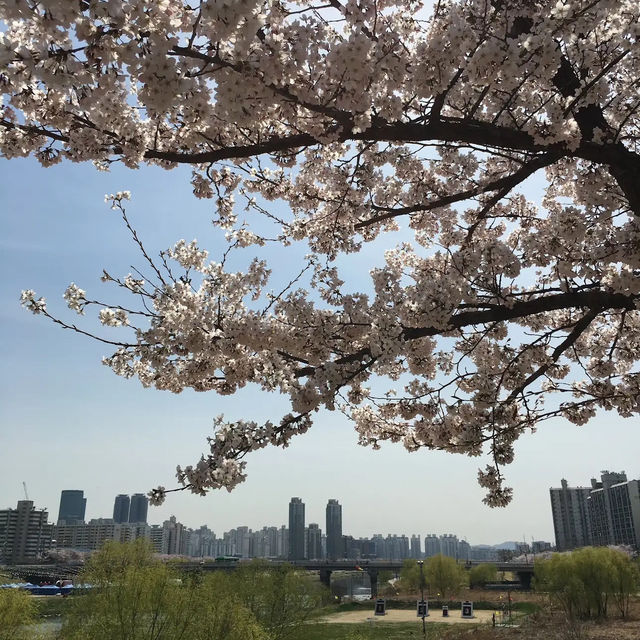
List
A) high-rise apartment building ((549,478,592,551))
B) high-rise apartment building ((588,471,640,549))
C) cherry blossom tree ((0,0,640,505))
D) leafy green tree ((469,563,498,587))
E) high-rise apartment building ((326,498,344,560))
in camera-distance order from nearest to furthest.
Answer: cherry blossom tree ((0,0,640,505)) → leafy green tree ((469,563,498,587)) → high-rise apartment building ((588,471,640,549)) → high-rise apartment building ((549,478,592,551)) → high-rise apartment building ((326,498,344,560))

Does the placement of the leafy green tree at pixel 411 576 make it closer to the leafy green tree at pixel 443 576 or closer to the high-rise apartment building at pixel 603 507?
the leafy green tree at pixel 443 576

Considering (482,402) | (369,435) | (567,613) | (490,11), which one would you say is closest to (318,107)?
(490,11)

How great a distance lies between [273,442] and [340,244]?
267 centimetres

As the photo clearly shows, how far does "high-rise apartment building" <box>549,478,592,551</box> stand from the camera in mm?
134125

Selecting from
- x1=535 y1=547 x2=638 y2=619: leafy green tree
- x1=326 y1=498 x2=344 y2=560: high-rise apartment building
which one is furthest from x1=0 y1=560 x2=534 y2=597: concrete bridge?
x1=326 y1=498 x2=344 y2=560: high-rise apartment building

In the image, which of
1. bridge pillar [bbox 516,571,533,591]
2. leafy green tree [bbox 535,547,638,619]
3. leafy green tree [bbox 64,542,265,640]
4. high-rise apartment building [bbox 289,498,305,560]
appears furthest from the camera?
high-rise apartment building [bbox 289,498,305,560]

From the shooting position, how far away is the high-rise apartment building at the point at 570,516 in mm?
134125

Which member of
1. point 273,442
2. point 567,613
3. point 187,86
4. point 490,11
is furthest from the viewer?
point 567,613

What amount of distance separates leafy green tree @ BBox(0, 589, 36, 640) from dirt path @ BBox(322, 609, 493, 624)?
110ft

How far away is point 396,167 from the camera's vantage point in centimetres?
567

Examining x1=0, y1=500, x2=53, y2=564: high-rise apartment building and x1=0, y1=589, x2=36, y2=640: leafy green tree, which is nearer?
x1=0, y1=589, x2=36, y2=640: leafy green tree

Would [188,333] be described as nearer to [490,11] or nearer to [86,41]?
[86,41]

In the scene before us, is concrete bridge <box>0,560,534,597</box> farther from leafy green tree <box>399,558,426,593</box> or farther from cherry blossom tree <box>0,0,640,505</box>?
cherry blossom tree <box>0,0,640,505</box>

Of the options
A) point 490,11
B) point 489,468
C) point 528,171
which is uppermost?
point 490,11
